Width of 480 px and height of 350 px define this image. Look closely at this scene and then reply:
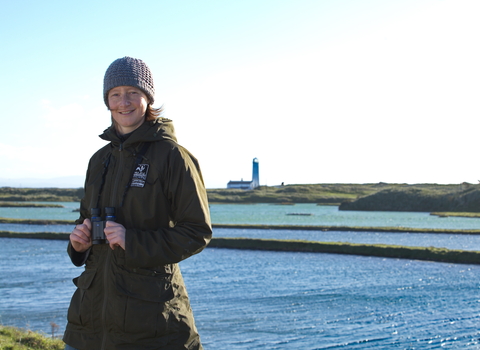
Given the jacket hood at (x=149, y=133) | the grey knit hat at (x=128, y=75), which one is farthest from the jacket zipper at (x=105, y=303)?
the grey knit hat at (x=128, y=75)

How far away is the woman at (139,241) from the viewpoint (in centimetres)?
288

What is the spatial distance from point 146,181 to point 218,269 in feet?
87.4

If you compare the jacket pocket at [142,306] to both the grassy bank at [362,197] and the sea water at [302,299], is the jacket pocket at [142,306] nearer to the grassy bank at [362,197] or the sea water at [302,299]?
the sea water at [302,299]

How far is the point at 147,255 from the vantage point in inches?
111

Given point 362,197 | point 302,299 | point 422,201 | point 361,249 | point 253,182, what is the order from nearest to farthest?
point 302,299
point 361,249
point 422,201
point 362,197
point 253,182

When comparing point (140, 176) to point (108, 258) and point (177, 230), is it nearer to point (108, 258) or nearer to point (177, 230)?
point (177, 230)

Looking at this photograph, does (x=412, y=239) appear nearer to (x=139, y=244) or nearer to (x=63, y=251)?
(x=63, y=251)

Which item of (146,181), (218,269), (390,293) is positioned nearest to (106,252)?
(146,181)

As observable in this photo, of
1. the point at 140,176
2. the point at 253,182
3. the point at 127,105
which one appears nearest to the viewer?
the point at 140,176

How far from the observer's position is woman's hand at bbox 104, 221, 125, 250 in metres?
2.84

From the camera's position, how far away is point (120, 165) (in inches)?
121

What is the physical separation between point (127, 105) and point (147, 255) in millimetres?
901

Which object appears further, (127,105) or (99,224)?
(127,105)

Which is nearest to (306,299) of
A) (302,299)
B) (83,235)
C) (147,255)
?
(302,299)
